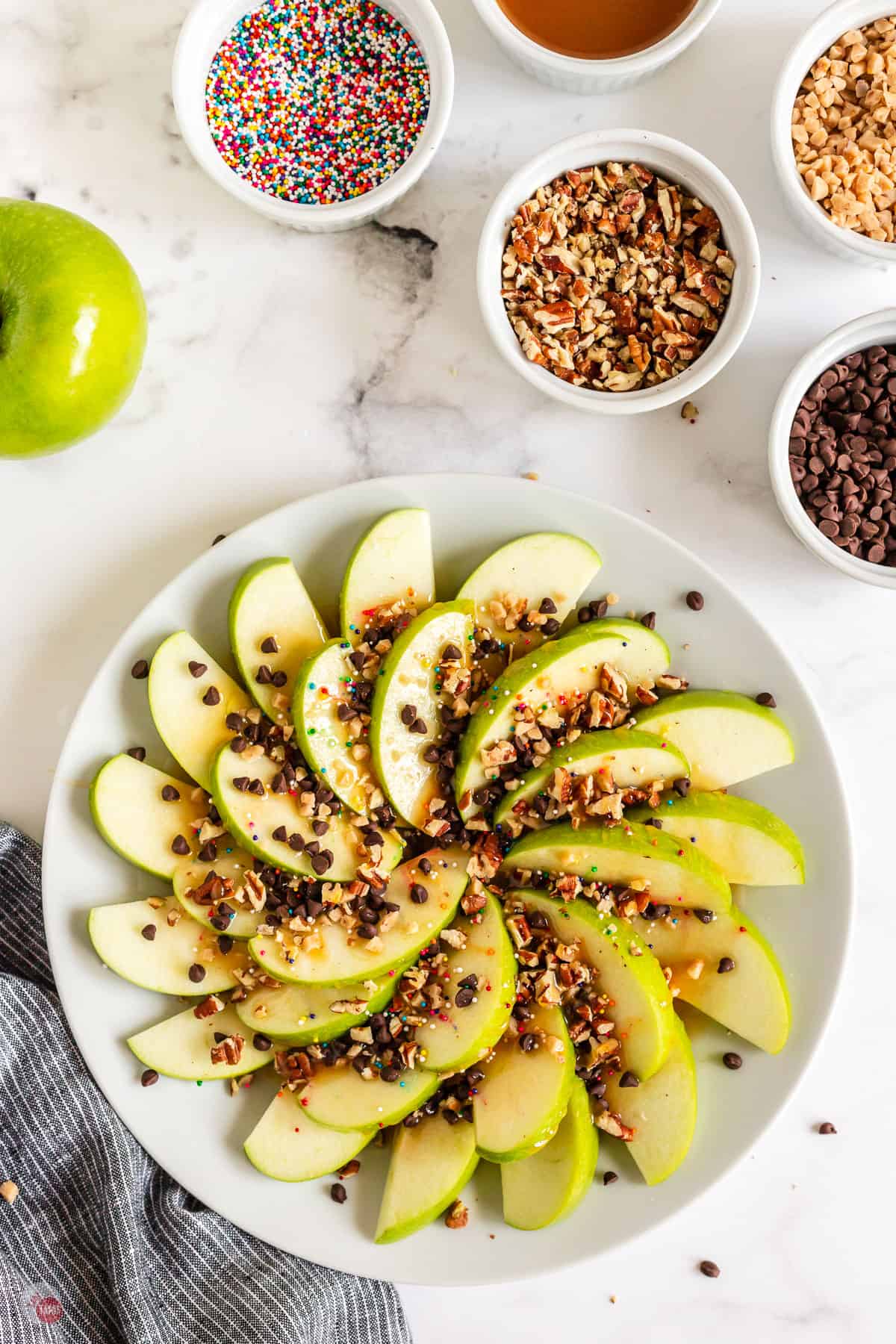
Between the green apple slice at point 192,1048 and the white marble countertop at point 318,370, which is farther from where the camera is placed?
the white marble countertop at point 318,370

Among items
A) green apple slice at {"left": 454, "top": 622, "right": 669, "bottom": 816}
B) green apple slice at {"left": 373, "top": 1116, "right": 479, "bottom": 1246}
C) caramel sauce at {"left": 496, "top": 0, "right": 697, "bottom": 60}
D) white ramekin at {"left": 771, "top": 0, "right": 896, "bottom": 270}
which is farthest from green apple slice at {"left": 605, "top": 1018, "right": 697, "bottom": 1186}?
caramel sauce at {"left": 496, "top": 0, "right": 697, "bottom": 60}

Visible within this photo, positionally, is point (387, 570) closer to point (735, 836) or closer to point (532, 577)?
point (532, 577)

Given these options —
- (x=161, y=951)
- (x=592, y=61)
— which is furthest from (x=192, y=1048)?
(x=592, y=61)

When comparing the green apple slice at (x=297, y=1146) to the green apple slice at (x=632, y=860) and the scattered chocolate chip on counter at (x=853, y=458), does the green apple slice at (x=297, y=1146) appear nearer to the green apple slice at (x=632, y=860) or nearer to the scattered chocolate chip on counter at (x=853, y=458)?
the green apple slice at (x=632, y=860)

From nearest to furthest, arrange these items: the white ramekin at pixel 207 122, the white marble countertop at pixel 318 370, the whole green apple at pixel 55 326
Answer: the whole green apple at pixel 55 326
the white ramekin at pixel 207 122
the white marble countertop at pixel 318 370

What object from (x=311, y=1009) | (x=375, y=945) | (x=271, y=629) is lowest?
(x=311, y=1009)

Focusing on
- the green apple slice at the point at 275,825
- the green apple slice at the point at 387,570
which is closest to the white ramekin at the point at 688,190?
the green apple slice at the point at 387,570

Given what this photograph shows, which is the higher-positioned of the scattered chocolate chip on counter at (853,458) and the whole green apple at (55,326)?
the whole green apple at (55,326)

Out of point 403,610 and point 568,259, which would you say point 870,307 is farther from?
point 403,610

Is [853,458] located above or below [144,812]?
above
